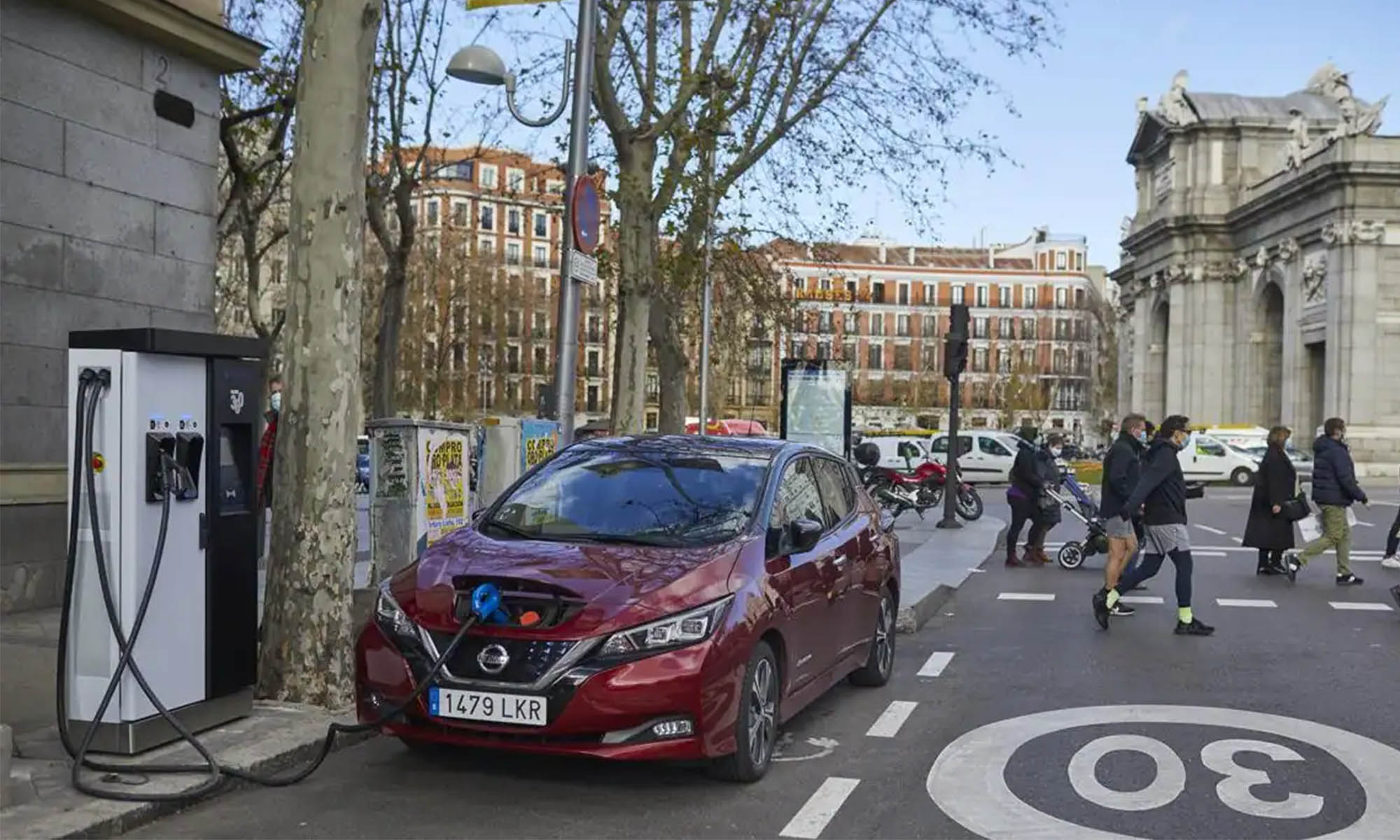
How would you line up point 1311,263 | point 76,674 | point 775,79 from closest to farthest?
point 76,674, point 775,79, point 1311,263

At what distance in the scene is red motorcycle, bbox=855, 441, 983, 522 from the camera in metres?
23.0

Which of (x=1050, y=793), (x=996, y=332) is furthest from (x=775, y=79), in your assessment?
(x=996, y=332)

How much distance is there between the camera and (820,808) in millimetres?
5977

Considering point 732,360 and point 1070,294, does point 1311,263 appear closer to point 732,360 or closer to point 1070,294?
point 732,360

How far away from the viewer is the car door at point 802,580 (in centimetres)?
684

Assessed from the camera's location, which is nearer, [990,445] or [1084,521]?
[1084,521]

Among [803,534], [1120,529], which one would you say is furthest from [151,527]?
[1120,529]

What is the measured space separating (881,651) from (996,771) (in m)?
2.38

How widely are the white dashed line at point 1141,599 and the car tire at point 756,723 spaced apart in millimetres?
7850

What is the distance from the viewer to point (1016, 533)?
18.0 m

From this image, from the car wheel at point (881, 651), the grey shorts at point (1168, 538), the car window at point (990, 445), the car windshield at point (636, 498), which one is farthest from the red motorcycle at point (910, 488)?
the car window at point (990, 445)

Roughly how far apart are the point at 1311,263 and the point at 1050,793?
55.9m

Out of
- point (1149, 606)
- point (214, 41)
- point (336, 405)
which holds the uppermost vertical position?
point (214, 41)

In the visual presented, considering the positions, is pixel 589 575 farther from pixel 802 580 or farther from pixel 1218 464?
pixel 1218 464
